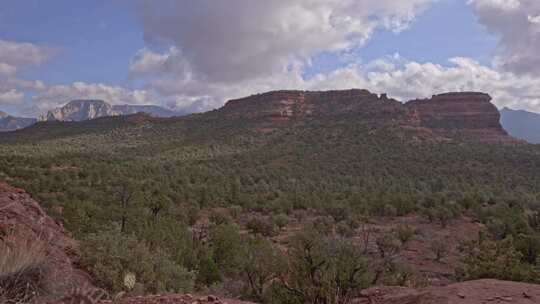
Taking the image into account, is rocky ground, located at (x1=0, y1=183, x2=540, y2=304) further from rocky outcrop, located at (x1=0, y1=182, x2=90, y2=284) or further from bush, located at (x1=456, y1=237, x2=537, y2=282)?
bush, located at (x1=456, y1=237, x2=537, y2=282)

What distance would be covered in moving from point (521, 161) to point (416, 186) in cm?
1736

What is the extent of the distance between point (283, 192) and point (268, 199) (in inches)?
71.0

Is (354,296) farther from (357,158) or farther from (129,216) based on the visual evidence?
(357,158)

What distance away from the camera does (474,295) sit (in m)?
5.61

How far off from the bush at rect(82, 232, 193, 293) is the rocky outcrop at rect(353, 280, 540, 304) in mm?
4228

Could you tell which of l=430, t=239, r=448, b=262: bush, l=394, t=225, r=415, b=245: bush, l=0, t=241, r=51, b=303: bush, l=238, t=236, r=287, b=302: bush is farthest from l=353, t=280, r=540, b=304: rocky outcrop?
l=394, t=225, r=415, b=245: bush

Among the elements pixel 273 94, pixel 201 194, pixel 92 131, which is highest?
pixel 273 94

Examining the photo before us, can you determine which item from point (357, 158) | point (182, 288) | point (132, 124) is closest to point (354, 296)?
point (182, 288)

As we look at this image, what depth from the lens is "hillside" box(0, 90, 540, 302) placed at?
1209 centimetres

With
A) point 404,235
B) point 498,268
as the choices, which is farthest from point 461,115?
point 498,268

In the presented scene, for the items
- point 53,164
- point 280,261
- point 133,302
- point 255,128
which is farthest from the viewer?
point 255,128

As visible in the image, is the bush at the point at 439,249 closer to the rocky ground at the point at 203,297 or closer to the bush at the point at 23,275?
the rocky ground at the point at 203,297

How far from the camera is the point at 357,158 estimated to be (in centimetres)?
4594

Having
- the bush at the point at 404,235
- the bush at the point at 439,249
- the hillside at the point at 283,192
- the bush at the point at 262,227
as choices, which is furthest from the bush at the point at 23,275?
the bush at the point at 404,235
